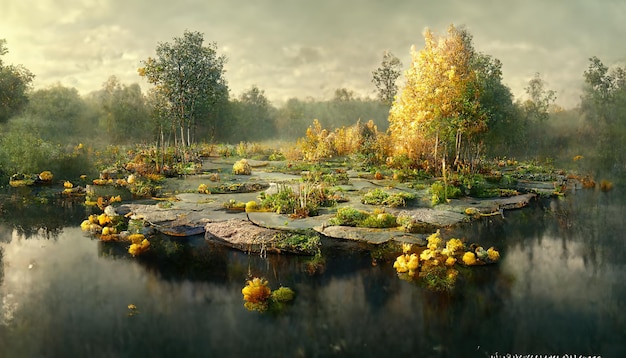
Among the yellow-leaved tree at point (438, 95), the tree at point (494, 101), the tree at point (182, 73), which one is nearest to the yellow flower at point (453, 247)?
the yellow-leaved tree at point (438, 95)

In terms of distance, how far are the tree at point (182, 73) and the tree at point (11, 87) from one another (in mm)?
9017

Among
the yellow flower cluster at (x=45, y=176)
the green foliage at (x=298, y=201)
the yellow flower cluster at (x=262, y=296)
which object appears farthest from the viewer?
the yellow flower cluster at (x=45, y=176)

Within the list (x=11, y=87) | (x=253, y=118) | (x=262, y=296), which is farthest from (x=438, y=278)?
(x=253, y=118)

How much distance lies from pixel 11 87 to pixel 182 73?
1057cm

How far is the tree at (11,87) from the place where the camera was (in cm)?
2420

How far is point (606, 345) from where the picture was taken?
5328 millimetres

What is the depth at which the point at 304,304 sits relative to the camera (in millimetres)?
6496

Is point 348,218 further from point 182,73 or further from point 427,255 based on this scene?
point 182,73

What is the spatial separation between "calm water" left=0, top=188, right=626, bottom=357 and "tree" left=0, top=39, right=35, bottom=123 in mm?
18789

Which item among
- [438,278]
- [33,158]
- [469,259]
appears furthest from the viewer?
[33,158]

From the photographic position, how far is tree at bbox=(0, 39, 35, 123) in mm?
24203

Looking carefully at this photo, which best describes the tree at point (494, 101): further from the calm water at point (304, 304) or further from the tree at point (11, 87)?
the tree at point (11, 87)

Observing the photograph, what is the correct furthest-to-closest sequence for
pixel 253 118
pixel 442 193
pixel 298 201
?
1. pixel 253 118
2. pixel 442 193
3. pixel 298 201

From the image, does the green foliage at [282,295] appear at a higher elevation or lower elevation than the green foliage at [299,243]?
lower
